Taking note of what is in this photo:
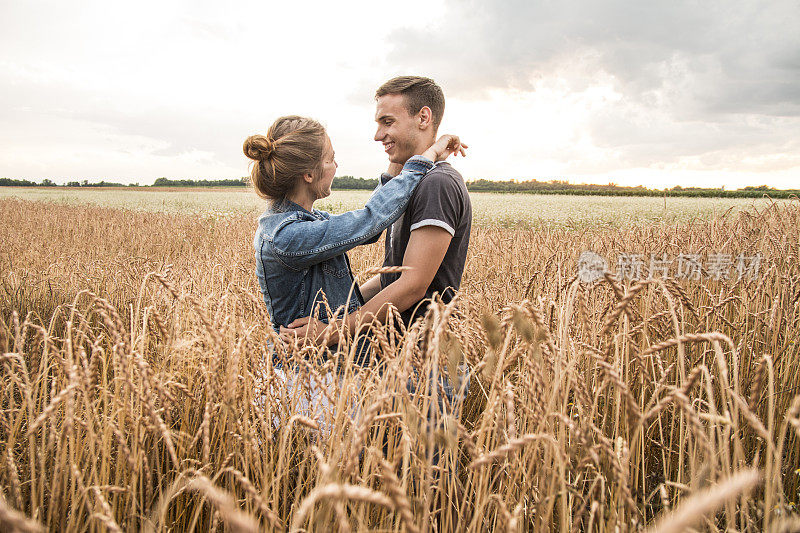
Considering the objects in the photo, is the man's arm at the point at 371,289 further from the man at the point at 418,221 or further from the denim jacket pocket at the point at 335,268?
the denim jacket pocket at the point at 335,268

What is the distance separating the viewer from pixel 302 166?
214 centimetres

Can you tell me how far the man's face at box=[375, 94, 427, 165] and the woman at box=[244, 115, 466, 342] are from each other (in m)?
0.32

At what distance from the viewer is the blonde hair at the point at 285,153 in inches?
83.1

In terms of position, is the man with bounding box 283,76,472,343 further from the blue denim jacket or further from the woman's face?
the woman's face

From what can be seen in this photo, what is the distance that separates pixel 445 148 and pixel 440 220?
0.53m

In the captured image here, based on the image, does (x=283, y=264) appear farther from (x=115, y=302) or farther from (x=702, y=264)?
(x=702, y=264)

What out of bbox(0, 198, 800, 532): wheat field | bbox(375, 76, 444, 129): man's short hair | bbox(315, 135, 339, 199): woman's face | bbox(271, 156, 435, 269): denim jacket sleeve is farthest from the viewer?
bbox(375, 76, 444, 129): man's short hair

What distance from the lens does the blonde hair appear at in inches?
83.1

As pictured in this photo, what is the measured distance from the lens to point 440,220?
6.89 ft

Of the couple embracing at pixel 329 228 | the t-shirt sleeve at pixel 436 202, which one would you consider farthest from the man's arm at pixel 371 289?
the t-shirt sleeve at pixel 436 202

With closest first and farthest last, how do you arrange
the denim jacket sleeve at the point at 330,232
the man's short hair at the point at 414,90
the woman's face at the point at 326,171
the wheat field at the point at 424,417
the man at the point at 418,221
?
the wheat field at the point at 424,417, the denim jacket sleeve at the point at 330,232, the man at the point at 418,221, the woman's face at the point at 326,171, the man's short hair at the point at 414,90

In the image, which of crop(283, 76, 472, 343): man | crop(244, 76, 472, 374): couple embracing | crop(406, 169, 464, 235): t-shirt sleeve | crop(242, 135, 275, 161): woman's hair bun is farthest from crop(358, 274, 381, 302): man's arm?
crop(242, 135, 275, 161): woman's hair bun

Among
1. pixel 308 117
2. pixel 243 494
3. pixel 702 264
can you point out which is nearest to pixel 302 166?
pixel 308 117

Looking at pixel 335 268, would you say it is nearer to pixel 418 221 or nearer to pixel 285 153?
pixel 418 221
